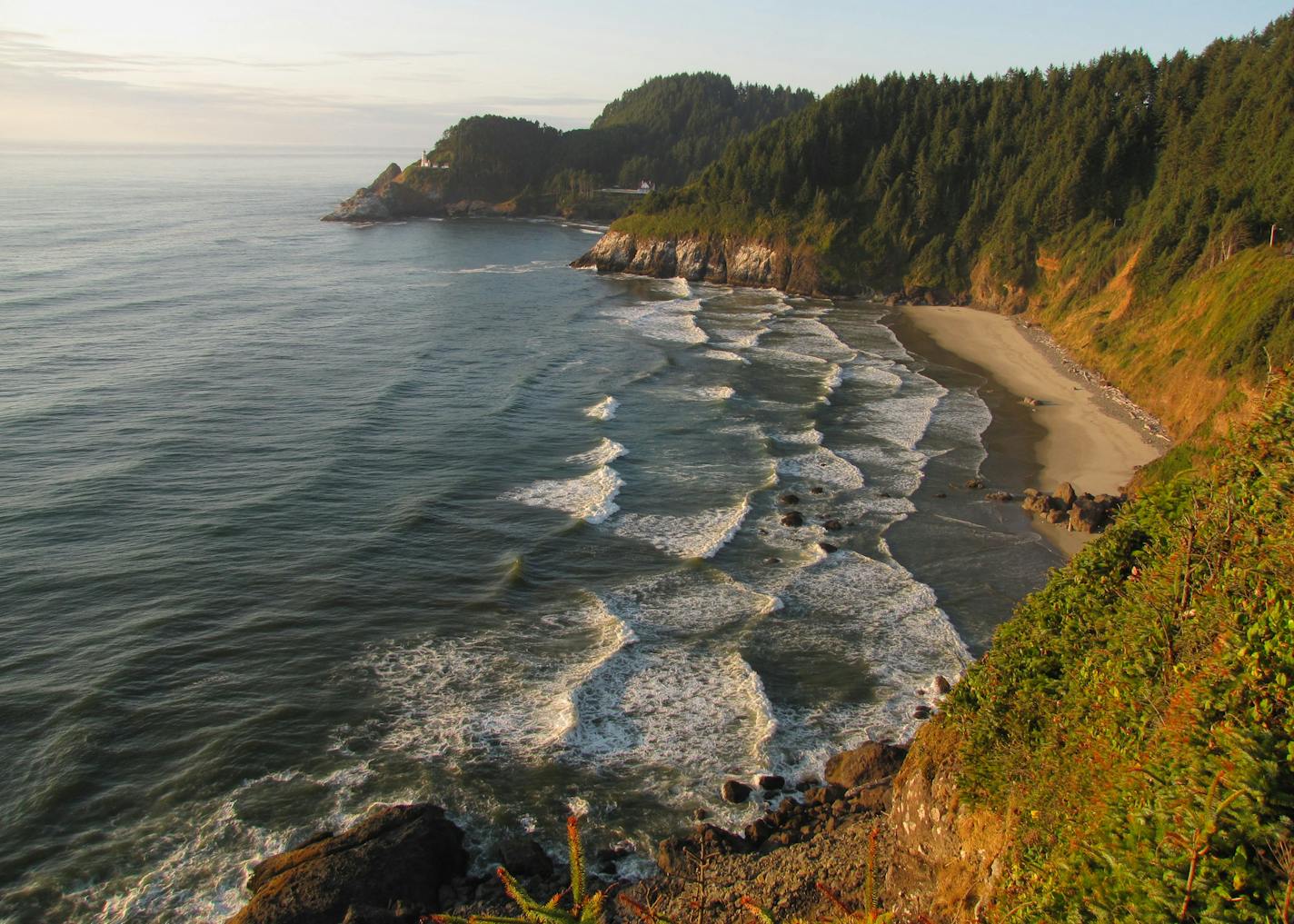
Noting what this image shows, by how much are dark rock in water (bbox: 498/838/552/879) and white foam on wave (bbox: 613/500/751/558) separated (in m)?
16.9

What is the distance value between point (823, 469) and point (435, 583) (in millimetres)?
22700

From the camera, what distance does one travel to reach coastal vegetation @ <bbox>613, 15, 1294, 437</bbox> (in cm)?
5462

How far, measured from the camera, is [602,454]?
47.4 meters

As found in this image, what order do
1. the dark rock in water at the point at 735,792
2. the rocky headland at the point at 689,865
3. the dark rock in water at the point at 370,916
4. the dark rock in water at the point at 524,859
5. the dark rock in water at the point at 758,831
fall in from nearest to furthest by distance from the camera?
1. the rocky headland at the point at 689,865
2. the dark rock in water at the point at 370,916
3. the dark rock in water at the point at 524,859
4. the dark rock in water at the point at 758,831
5. the dark rock in water at the point at 735,792

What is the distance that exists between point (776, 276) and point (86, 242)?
84288 mm

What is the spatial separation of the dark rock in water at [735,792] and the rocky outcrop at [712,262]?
290ft

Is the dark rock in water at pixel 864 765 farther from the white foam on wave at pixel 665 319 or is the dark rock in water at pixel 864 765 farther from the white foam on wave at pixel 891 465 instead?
the white foam on wave at pixel 665 319

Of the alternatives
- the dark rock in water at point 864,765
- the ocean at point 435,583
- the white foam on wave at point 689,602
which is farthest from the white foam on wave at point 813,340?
the dark rock in water at point 864,765

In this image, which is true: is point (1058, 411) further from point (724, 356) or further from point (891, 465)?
point (724, 356)

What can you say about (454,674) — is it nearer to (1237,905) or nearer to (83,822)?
(83,822)

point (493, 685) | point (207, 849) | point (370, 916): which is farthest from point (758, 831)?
point (207, 849)

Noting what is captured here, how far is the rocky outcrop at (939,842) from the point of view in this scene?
13797mm

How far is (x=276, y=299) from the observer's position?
8319 centimetres

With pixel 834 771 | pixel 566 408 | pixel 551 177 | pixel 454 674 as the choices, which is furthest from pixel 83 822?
pixel 551 177
